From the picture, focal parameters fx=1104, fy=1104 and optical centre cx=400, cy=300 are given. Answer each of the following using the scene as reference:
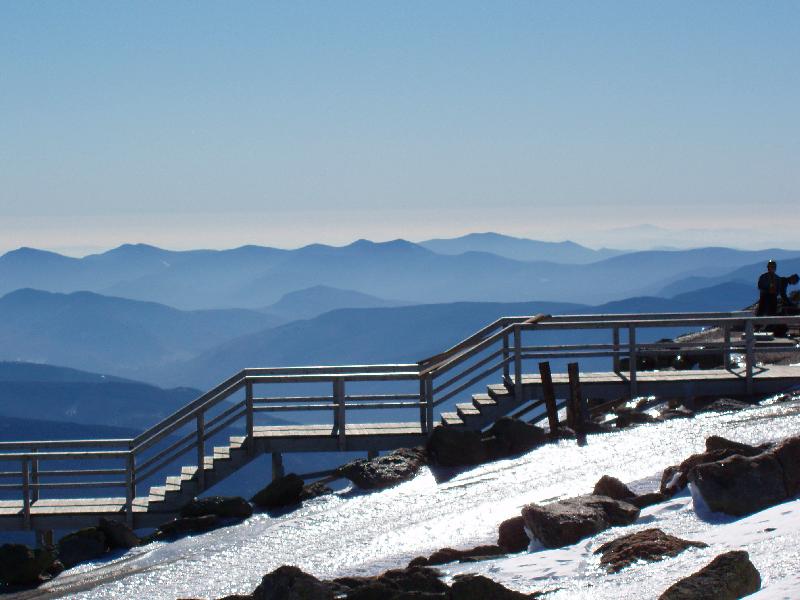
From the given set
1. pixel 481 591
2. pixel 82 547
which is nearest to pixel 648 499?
pixel 481 591

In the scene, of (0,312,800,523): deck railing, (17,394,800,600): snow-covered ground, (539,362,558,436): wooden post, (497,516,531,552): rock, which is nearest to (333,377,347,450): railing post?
(0,312,800,523): deck railing

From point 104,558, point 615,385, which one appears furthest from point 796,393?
point 104,558

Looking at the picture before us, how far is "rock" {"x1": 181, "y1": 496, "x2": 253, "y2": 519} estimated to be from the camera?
49.7ft

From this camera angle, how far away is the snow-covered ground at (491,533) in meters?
8.82

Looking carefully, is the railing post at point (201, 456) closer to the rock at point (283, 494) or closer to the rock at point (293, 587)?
the rock at point (283, 494)

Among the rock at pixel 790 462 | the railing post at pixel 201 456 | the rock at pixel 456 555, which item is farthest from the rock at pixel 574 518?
the railing post at pixel 201 456

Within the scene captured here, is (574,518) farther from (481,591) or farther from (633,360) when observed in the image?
(633,360)

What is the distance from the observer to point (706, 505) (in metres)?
10.4

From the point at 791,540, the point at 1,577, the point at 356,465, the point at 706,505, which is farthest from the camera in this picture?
the point at 356,465

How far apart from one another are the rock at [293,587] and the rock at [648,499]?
4.20m

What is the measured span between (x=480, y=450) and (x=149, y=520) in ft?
16.4

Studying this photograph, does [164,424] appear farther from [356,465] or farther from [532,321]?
[532,321]

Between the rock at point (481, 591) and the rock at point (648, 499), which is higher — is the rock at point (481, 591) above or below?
below

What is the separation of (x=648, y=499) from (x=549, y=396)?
5.33m
